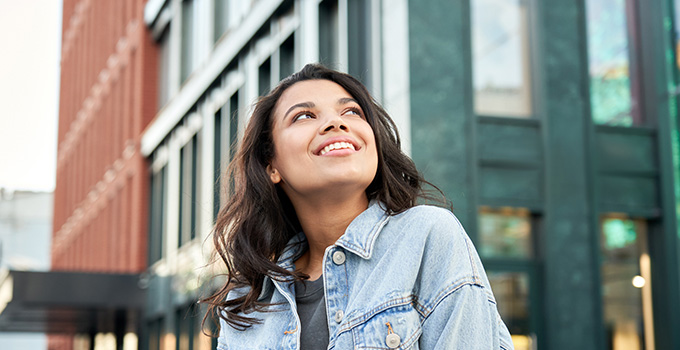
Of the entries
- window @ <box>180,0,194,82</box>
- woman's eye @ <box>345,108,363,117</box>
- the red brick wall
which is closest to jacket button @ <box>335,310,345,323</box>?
woman's eye @ <box>345,108,363,117</box>

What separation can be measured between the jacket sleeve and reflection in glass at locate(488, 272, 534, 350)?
26.9 ft

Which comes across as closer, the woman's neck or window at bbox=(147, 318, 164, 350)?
the woman's neck

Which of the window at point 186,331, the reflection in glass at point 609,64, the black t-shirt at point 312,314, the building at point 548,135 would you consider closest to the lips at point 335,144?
the black t-shirt at point 312,314

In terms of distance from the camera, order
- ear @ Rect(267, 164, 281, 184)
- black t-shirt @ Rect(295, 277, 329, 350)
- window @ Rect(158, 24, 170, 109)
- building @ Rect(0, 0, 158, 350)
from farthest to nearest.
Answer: window @ Rect(158, 24, 170, 109) < building @ Rect(0, 0, 158, 350) < ear @ Rect(267, 164, 281, 184) < black t-shirt @ Rect(295, 277, 329, 350)

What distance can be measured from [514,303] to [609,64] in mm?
3177

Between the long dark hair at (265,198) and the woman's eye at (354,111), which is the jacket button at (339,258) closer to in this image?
the long dark hair at (265,198)

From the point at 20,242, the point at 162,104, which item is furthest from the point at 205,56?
the point at 20,242

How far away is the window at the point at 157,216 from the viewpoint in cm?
2247

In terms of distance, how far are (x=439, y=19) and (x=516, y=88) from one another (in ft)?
4.41

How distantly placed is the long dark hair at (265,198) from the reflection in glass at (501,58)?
25.7 ft

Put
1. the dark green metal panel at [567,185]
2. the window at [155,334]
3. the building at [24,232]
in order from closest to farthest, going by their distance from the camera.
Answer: the dark green metal panel at [567,185]
the window at [155,334]
the building at [24,232]

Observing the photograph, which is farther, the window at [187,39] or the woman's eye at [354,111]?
the window at [187,39]

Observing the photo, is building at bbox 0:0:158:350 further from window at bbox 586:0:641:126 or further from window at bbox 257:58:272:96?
window at bbox 586:0:641:126

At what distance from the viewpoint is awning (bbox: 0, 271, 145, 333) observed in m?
21.2
